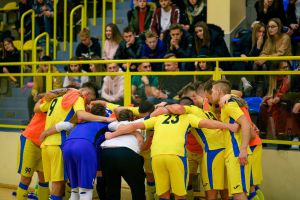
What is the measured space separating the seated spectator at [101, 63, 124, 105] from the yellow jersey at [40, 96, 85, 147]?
1.22m

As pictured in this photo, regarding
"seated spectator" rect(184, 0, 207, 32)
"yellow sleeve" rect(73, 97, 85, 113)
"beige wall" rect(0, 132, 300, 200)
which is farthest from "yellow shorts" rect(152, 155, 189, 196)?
"seated spectator" rect(184, 0, 207, 32)

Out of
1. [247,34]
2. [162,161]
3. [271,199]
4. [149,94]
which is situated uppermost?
[247,34]

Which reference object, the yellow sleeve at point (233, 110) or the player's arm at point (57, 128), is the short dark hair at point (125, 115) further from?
the yellow sleeve at point (233, 110)

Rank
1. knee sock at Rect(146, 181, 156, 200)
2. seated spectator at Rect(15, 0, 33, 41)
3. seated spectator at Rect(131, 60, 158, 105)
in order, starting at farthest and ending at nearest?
1. seated spectator at Rect(15, 0, 33, 41)
2. seated spectator at Rect(131, 60, 158, 105)
3. knee sock at Rect(146, 181, 156, 200)

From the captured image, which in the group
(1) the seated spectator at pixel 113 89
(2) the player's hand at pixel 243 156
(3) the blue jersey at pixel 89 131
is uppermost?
(1) the seated spectator at pixel 113 89

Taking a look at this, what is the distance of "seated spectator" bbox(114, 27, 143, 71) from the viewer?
1298 cm

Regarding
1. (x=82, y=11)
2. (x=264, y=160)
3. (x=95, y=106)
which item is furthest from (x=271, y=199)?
(x=82, y=11)

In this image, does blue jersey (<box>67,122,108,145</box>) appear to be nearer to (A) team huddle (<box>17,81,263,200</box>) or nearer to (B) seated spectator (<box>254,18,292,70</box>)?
(A) team huddle (<box>17,81,263,200</box>)

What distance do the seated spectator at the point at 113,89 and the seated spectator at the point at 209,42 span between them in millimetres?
1439

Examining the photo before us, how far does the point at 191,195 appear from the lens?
10625mm

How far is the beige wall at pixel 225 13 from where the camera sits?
45.9ft

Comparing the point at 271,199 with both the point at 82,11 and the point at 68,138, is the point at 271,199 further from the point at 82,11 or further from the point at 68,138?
the point at 82,11

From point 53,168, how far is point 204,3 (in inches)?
218

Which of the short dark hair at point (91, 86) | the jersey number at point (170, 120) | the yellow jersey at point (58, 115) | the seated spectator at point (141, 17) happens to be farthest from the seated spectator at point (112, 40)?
the jersey number at point (170, 120)
